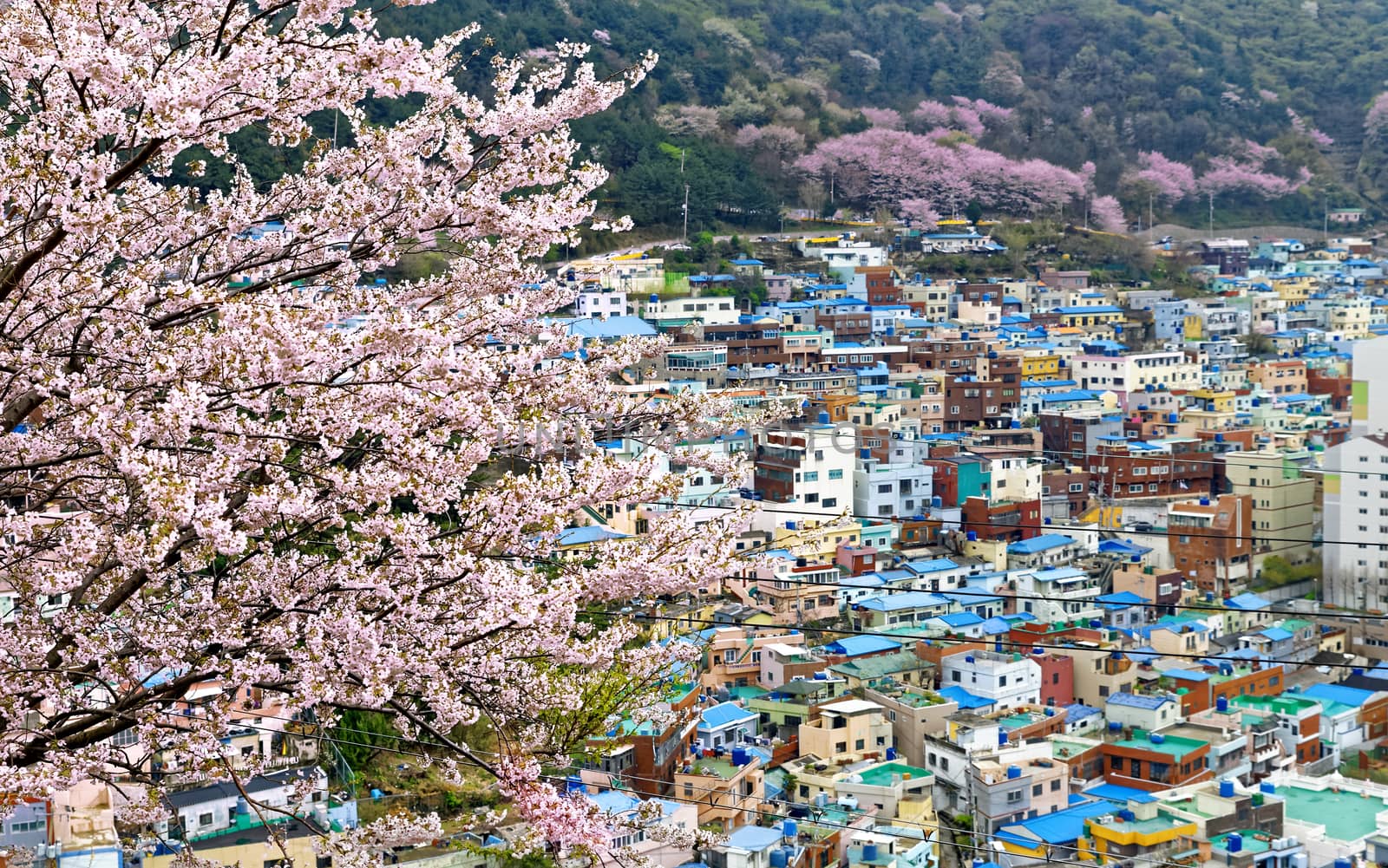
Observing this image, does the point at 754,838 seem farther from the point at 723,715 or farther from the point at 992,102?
the point at 992,102

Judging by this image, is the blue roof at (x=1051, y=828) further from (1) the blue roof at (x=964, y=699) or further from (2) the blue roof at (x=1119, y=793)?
(1) the blue roof at (x=964, y=699)

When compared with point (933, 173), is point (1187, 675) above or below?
below

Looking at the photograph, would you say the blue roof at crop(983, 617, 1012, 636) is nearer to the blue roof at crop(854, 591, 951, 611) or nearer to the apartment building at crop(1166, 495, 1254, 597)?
the blue roof at crop(854, 591, 951, 611)

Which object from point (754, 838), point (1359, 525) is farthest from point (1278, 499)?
point (754, 838)

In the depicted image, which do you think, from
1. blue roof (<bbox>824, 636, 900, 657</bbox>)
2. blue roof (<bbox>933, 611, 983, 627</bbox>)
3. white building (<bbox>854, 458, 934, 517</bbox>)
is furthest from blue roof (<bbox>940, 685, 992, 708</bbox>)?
white building (<bbox>854, 458, 934, 517</bbox>)

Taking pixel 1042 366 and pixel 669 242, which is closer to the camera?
pixel 1042 366

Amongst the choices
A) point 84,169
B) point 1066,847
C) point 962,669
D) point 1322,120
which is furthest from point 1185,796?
point 1322,120

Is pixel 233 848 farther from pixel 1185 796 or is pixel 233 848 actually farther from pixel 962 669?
pixel 962 669
